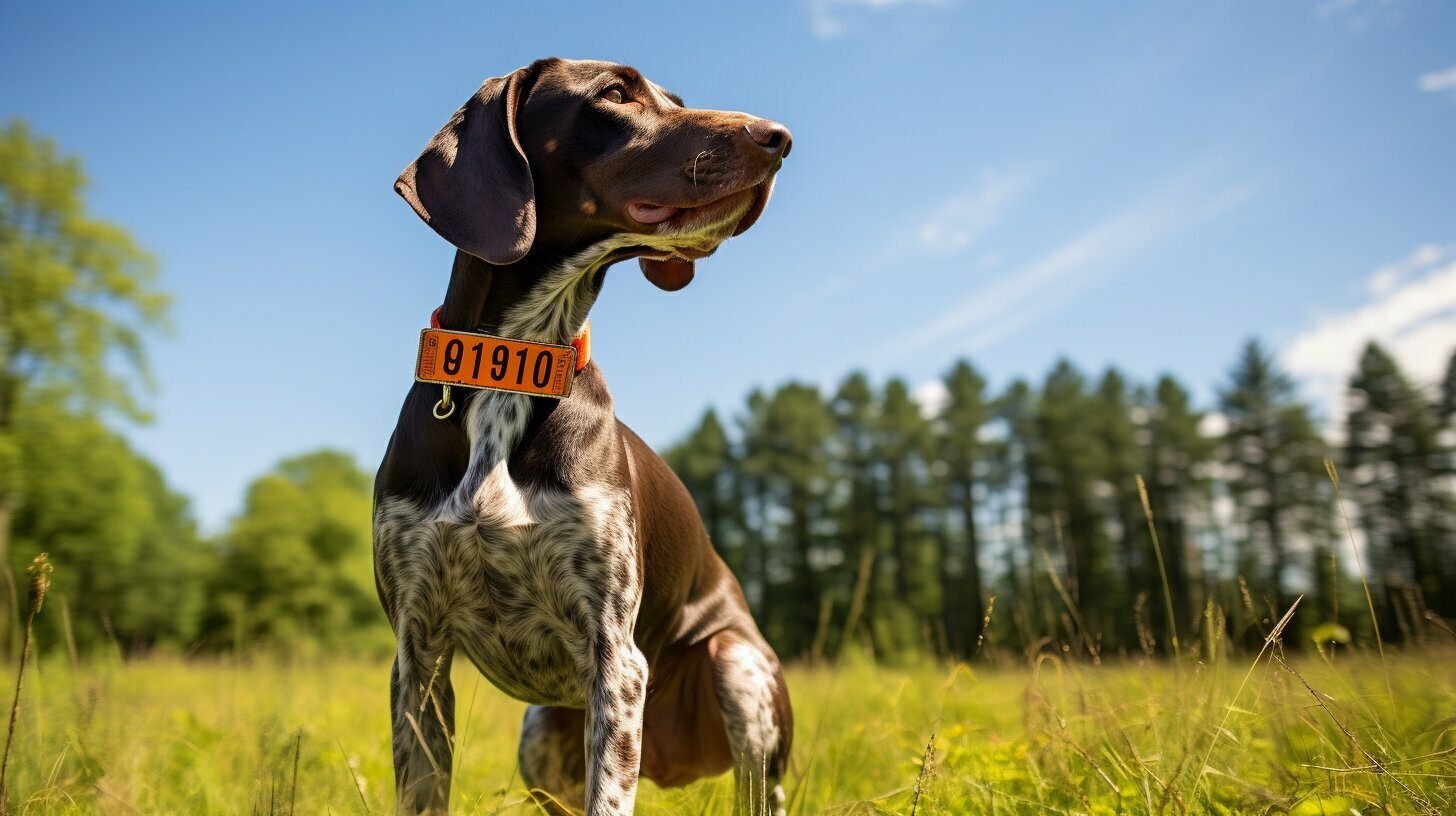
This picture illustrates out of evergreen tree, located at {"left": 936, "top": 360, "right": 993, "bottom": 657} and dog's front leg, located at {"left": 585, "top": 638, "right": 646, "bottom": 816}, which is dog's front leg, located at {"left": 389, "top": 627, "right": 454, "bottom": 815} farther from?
evergreen tree, located at {"left": 936, "top": 360, "right": 993, "bottom": 657}

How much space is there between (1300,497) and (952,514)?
15111 millimetres

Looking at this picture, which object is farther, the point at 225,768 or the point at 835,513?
the point at 835,513

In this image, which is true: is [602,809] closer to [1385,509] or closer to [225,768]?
[225,768]

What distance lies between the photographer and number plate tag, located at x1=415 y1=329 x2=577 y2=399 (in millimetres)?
2898

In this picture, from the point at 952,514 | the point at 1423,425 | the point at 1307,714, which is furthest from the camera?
the point at 952,514

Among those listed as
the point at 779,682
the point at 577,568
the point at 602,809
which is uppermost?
the point at 577,568

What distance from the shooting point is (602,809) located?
2590mm

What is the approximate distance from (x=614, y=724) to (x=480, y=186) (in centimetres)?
174

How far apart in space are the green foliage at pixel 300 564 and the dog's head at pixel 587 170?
114 ft

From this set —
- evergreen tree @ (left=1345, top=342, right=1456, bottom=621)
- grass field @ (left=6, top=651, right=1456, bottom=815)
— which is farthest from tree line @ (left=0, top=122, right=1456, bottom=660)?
grass field @ (left=6, top=651, right=1456, bottom=815)

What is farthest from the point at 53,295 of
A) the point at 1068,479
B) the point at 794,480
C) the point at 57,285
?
the point at 1068,479

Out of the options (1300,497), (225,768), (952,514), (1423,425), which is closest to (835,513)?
(952,514)

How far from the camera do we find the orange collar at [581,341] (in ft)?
10.2

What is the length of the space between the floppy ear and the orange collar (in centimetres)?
46
